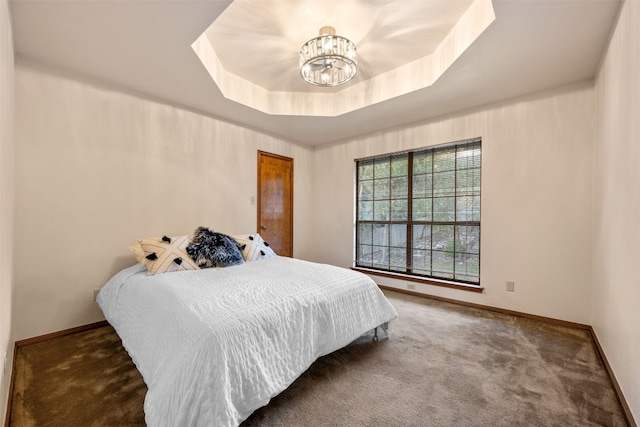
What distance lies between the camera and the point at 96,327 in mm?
2652

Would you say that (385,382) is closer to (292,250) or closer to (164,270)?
(164,270)

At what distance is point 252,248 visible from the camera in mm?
3158

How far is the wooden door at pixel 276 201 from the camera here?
13.7 feet

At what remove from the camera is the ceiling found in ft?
5.95

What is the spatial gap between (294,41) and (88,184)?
2363 millimetres

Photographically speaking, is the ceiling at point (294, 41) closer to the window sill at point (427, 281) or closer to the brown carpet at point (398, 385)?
the window sill at point (427, 281)

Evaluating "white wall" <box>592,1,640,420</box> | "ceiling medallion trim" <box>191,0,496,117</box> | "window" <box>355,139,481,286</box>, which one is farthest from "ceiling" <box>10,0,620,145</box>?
"window" <box>355,139,481,286</box>

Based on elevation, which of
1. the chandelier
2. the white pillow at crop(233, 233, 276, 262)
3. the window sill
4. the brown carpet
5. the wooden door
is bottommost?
the brown carpet

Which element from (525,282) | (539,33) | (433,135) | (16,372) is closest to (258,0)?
(539,33)

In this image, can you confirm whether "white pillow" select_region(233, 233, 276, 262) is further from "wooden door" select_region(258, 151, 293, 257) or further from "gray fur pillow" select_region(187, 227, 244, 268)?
"wooden door" select_region(258, 151, 293, 257)

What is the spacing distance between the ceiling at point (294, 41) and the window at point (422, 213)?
0.79 m

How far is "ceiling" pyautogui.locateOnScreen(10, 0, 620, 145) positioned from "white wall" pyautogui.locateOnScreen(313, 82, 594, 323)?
0.86ft

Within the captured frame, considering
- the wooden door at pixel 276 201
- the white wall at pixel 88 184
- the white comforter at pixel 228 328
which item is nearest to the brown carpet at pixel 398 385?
the white comforter at pixel 228 328

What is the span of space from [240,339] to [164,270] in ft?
4.56
